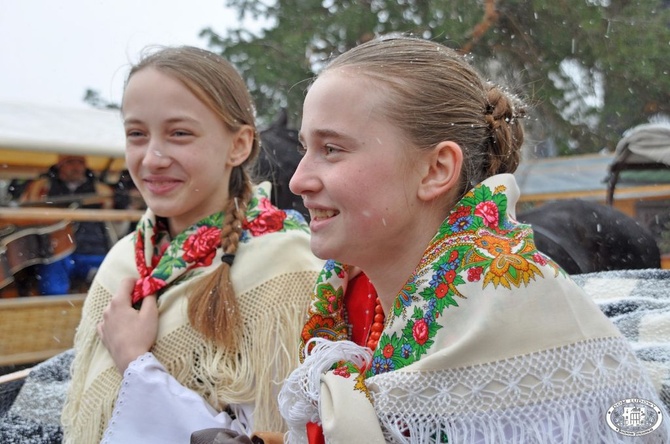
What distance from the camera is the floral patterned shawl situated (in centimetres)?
Answer: 137

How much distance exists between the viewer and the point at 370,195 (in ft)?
4.93

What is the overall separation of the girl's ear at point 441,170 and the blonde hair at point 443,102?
0.08ft

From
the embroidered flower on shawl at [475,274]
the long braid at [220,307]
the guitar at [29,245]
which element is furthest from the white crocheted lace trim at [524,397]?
the guitar at [29,245]

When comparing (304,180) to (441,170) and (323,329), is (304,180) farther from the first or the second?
(323,329)

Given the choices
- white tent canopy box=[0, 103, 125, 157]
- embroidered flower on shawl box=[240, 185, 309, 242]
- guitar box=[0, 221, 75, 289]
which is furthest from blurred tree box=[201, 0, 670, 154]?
embroidered flower on shawl box=[240, 185, 309, 242]

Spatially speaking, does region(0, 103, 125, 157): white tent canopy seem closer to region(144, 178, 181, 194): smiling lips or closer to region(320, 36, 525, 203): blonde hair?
region(144, 178, 181, 194): smiling lips

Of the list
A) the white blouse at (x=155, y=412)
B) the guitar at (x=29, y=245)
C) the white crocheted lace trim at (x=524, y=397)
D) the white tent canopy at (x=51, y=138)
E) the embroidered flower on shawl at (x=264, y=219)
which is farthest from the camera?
the white tent canopy at (x=51, y=138)

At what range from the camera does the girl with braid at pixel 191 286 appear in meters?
2.05

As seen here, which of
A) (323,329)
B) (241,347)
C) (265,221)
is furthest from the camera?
(265,221)

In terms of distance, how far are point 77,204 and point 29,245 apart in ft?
4.35

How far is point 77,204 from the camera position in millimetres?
7863

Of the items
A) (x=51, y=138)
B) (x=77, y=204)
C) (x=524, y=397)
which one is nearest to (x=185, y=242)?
(x=524, y=397)

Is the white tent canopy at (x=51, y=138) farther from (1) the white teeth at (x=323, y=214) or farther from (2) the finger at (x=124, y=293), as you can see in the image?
(1) the white teeth at (x=323, y=214)

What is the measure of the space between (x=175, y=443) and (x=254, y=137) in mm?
930
